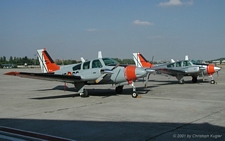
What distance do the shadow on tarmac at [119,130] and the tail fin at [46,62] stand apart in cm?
1049

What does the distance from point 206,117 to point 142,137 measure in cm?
306

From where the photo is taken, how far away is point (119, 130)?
686 cm

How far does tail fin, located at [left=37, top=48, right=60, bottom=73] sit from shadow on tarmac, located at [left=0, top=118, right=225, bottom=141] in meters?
10.5

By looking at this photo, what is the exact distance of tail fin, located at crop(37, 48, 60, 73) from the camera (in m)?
18.6

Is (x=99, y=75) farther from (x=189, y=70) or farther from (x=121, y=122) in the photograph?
(x=189, y=70)

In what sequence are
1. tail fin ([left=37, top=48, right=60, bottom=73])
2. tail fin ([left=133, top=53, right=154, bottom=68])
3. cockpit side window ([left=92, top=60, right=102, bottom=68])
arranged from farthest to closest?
tail fin ([left=133, top=53, right=154, bottom=68]), tail fin ([left=37, top=48, right=60, bottom=73]), cockpit side window ([left=92, top=60, right=102, bottom=68])

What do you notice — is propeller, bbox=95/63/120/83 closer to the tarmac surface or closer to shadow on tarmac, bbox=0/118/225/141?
the tarmac surface

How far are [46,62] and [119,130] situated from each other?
1301 centimetres

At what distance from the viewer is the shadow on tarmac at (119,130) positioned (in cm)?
614

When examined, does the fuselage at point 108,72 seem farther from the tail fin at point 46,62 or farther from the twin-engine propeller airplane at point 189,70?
the twin-engine propeller airplane at point 189,70

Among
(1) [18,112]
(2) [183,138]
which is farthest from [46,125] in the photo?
(2) [183,138]

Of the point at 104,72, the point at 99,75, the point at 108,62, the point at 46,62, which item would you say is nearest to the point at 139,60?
the point at 46,62

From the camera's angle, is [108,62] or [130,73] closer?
[130,73]

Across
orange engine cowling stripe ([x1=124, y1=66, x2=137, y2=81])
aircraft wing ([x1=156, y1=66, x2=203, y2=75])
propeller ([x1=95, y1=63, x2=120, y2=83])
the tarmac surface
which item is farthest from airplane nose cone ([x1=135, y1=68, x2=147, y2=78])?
aircraft wing ([x1=156, y1=66, x2=203, y2=75])
